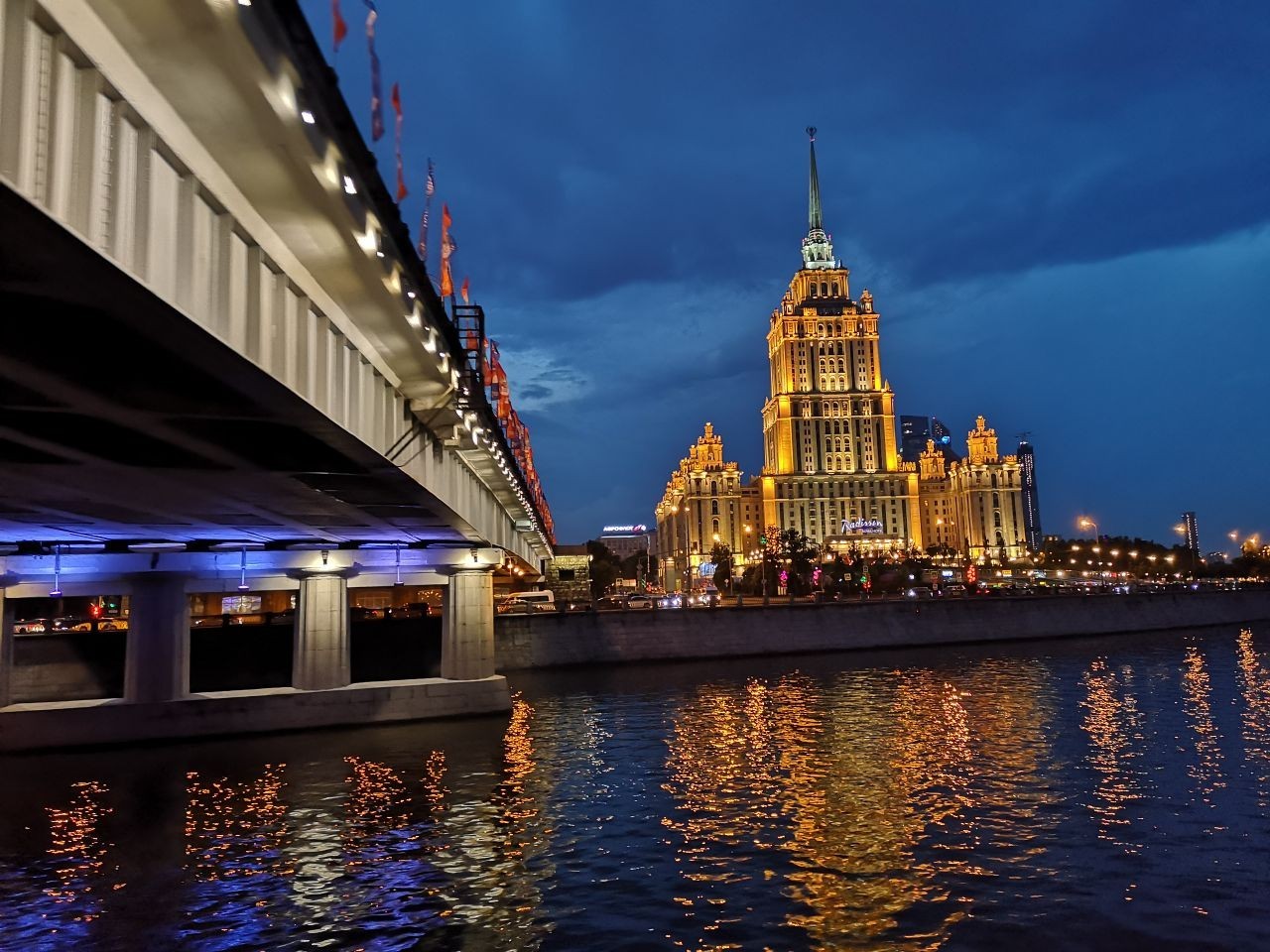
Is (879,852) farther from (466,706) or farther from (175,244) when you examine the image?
(466,706)

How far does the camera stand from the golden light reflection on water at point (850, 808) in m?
15.8

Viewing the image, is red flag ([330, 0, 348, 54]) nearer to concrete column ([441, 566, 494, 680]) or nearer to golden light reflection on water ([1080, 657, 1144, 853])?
golden light reflection on water ([1080, 657, 1144, 853])

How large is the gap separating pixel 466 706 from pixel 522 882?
80.4 ft

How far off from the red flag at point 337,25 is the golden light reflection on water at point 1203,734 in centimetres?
2383

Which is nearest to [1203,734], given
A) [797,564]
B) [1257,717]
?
[1257,717]

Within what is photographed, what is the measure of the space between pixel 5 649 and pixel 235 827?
20981 millimetres

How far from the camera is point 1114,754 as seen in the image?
29.0m

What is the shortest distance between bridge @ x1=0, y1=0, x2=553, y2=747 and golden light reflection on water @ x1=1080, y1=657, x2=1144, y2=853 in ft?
56.0

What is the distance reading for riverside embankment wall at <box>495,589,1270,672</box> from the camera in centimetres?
6856

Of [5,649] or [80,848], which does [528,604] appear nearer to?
[5,649]

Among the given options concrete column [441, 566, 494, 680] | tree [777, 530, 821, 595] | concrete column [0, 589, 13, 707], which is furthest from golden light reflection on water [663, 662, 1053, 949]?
tree [777, 530, 821, 595]

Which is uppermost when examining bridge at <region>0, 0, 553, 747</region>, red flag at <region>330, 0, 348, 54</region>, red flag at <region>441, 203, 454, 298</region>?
red flag at <region>441, 203, 454, 298</region>

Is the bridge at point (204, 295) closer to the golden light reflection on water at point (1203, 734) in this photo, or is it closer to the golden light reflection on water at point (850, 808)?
the golden light reflection on water at point (850, 808)

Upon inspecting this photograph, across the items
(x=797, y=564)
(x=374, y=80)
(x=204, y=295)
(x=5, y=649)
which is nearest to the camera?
(x=204, y=295)
